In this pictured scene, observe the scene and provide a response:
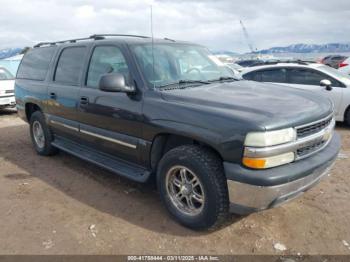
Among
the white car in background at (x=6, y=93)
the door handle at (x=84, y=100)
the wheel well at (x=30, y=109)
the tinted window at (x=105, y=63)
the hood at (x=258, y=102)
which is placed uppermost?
the tinted window at (x=105, y=63)

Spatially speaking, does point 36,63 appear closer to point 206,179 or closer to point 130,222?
point 130,222

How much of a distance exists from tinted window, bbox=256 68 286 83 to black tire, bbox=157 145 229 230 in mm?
5489

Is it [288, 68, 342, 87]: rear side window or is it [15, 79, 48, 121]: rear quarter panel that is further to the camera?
[288, 68, 342, 87]: rear side window

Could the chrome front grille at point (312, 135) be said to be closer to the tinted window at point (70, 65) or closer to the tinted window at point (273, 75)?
the tinted window at point (70, 65)

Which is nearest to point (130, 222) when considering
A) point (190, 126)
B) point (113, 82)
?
point (190, 126)

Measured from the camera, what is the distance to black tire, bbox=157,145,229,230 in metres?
2.91

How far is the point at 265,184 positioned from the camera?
2641mm

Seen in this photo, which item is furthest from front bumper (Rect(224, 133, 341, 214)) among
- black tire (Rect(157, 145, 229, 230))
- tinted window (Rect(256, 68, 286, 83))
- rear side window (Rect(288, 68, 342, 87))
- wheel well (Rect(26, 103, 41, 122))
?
tinted window (Rect(256, 68, 286, 83))

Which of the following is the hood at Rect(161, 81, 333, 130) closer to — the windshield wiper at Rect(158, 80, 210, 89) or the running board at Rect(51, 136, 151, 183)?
the windshield wiper at Rect(158, 80, 210, 89)

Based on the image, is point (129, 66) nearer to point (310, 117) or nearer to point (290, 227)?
point (310, 117)

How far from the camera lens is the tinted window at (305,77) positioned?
294 inches

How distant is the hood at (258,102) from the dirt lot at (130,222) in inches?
44.3

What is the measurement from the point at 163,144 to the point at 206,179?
2.45 feet

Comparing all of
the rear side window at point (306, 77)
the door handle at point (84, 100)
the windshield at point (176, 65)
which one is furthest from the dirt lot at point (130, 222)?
the rear side window at point (306, 77)
